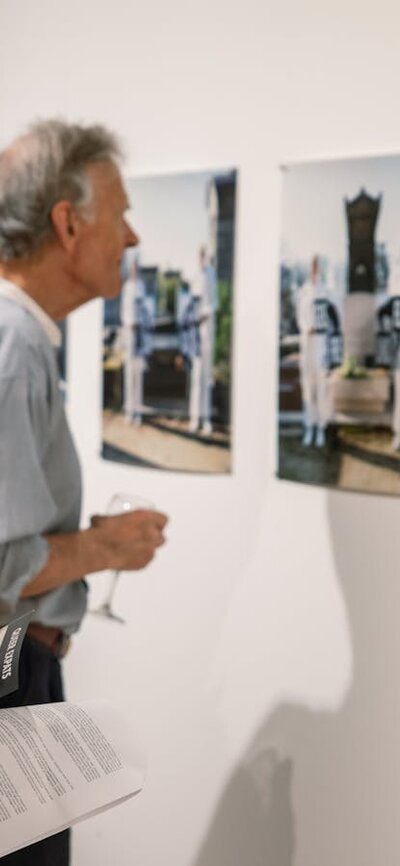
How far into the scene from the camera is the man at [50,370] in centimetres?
138

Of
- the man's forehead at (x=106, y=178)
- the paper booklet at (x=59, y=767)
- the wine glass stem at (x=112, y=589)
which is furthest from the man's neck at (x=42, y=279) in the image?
the paper booklet at (x=59, y=767)

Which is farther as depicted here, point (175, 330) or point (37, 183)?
point (175, 330)

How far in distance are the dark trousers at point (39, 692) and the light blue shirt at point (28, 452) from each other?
0.05 m

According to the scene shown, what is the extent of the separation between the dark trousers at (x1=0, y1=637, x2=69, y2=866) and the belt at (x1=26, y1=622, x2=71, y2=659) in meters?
0.01

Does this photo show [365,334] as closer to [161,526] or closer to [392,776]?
[161,526]

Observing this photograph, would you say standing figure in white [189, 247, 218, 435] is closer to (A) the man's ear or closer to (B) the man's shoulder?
(A) the man's ear

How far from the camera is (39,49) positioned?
212 centimetres

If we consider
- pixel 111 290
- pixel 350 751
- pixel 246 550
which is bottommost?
pixel 350 751

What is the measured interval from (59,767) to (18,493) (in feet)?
2.06

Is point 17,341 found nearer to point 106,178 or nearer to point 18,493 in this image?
point 18,493

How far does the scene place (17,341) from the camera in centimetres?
140

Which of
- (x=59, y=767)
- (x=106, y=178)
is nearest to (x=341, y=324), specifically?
(x=106, y=178)

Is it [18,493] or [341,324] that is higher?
[341,324]

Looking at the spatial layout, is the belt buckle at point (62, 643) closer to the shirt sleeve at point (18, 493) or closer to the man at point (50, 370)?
the man at point (50, 370)
